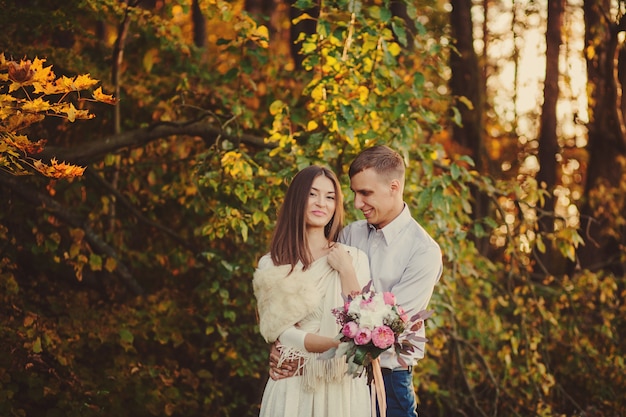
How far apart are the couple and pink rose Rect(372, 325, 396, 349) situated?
0.94 feet

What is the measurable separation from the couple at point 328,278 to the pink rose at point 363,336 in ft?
0.87

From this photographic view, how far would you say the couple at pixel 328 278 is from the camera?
10.9 ft

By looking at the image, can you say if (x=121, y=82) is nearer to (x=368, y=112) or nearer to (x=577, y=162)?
(x=368, y=112)

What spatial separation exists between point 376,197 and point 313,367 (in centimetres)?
84

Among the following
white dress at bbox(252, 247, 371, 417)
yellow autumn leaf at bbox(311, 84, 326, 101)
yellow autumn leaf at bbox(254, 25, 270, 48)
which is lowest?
white dress at bbox(252, 247, 371, 417)

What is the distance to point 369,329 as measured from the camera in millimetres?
2924

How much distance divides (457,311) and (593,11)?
14.5ft

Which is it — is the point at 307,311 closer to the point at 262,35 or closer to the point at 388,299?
the point at 388,299

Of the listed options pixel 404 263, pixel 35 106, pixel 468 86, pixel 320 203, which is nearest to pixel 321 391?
pixel 404 263

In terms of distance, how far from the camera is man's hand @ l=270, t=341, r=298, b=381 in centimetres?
335

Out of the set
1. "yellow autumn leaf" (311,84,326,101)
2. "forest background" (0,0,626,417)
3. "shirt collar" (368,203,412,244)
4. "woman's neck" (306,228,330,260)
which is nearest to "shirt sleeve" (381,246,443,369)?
"shirt collar" (368,203,412,244)

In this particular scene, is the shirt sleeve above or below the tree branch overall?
below

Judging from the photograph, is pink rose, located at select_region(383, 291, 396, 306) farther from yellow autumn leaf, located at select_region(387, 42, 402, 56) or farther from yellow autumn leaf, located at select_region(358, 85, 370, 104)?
yellow autumn leaf, located at select_region(387, 42, 402, 56)

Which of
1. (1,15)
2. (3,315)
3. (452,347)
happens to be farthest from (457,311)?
(1,15)
